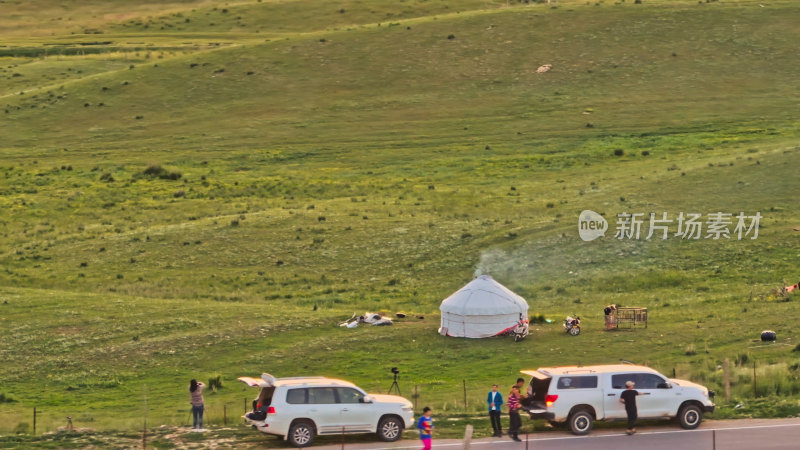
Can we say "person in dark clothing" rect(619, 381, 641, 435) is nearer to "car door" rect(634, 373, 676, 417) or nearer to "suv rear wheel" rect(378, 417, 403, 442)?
"car door" rect(634, 373, 676, 417)

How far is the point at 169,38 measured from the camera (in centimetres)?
14862

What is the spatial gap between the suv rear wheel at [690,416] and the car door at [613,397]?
59.9 inches

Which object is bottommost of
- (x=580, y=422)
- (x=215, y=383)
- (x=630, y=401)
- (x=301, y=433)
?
(x=301, y=433)

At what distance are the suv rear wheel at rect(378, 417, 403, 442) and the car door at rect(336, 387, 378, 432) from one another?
210mm

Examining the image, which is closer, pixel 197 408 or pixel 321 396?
pixel 321 396

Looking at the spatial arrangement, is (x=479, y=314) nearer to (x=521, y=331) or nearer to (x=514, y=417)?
(x=521, y=331)

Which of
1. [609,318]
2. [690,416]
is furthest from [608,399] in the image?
[609,318]

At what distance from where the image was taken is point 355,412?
3469 centimetres

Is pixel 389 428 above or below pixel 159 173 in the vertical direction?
below

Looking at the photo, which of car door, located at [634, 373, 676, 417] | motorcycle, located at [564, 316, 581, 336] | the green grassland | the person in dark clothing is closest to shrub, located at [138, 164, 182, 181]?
the green grassland

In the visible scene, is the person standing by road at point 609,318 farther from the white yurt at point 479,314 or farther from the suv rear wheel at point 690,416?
the suv rear wheel at point 690,416

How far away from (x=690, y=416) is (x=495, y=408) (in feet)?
17.2

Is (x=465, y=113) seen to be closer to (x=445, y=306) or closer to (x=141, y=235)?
(x=141, y=235)

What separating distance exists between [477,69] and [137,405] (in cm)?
7783
